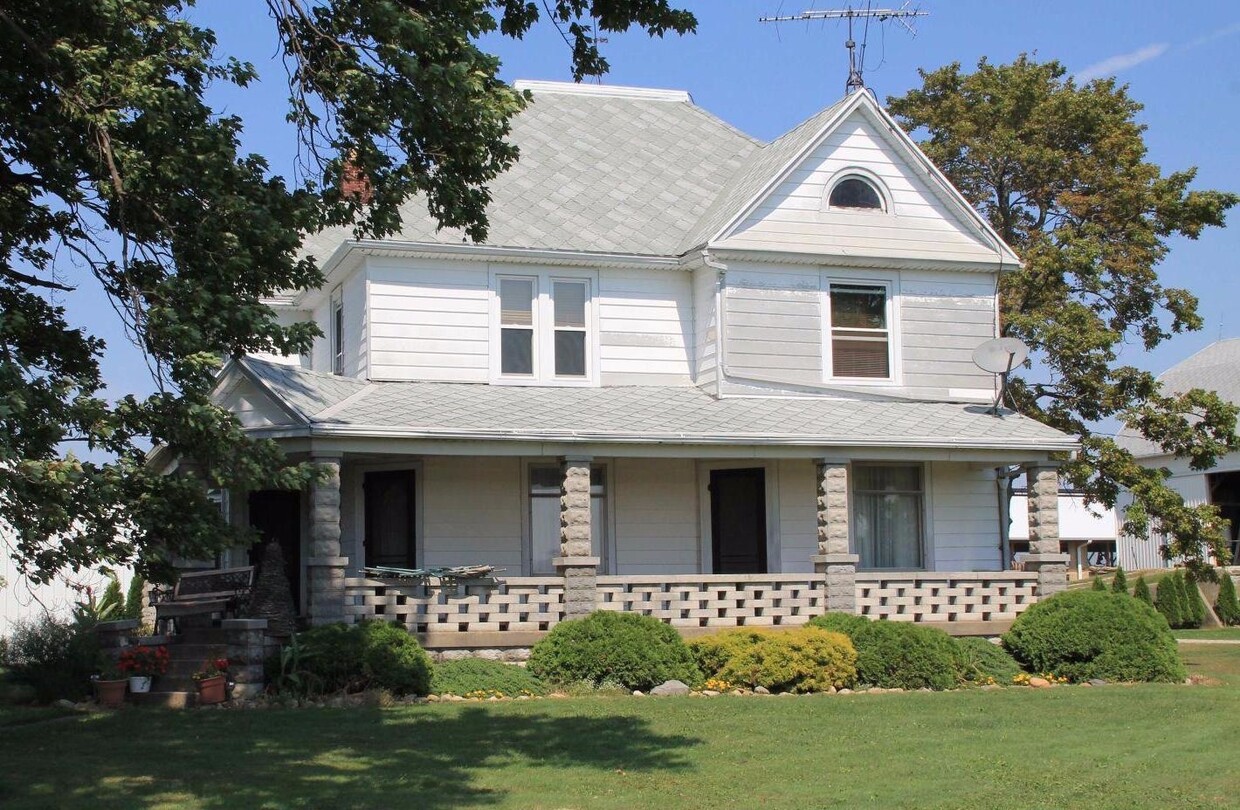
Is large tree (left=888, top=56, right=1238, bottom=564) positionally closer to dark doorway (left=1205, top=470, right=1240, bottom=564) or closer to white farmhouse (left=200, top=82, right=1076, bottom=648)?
white farmhouse (left=200, top=82, right=1076, bottom=648)

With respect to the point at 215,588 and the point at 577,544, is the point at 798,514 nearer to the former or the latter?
the point at 577,544

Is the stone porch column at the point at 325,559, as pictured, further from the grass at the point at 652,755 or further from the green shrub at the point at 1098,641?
the green shrub at the point at 1098,641

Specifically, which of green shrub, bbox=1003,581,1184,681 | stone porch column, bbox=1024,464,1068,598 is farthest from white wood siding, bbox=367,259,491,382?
green shrub, bbox=1003,581,1184,681

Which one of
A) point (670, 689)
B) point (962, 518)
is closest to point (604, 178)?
point (962, 518)

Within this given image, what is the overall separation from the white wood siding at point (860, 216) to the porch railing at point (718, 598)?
510cm

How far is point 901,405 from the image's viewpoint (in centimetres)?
2175

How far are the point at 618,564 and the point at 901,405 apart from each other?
4.95 meters

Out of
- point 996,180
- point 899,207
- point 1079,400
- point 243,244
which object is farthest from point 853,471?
point 243,244

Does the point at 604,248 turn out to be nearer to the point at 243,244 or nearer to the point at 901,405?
the point at 901,405

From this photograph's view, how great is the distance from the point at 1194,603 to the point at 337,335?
66.8 ft

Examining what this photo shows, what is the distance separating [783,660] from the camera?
57.0ft

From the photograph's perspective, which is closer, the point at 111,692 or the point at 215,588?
the point at 111,692

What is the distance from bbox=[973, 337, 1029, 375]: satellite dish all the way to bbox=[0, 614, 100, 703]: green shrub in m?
12.8

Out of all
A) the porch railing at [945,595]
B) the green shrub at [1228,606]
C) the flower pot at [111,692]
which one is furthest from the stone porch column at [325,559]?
the green shrub at [1228,606]
